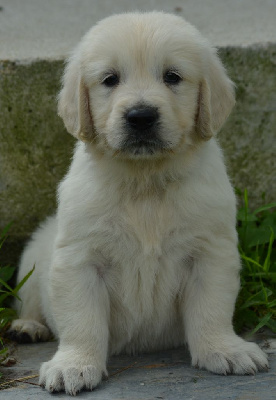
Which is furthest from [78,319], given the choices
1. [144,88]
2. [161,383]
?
[144,88]

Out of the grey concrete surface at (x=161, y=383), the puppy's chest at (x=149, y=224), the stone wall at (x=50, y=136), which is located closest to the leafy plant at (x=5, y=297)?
the stone wall at (x=50, y=136)

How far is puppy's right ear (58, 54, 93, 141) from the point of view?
4.99 m

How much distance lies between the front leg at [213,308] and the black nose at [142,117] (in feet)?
2.84

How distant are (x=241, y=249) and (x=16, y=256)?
1799 millimetres

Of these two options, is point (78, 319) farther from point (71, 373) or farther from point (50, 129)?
point (50, 129)

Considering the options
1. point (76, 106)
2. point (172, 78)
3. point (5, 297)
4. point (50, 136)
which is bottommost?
point (5, 297)

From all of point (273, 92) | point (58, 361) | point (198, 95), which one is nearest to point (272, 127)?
point (273, 92)

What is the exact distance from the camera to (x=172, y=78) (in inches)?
192

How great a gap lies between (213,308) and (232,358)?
316 mm

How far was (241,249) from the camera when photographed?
612 centimetres

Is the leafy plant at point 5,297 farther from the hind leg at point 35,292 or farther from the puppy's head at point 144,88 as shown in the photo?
the puppy's head at point 144,88

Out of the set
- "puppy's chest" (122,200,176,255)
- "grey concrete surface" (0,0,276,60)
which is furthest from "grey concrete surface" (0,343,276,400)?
"grey concrete surface" (0,0,276,60)

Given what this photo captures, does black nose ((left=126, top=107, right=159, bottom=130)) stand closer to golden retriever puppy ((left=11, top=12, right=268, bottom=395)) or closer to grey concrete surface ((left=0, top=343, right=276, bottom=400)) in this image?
golden retriever puppy ((left=11, top=12, right=268, bottom=395))

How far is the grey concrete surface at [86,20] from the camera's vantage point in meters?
6.77
